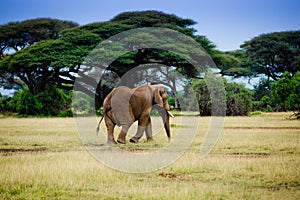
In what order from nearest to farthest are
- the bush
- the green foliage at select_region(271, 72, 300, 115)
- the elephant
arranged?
the elephant, the green foliage at select_region(271, 72, 300, 115), the bush

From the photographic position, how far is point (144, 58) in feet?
114

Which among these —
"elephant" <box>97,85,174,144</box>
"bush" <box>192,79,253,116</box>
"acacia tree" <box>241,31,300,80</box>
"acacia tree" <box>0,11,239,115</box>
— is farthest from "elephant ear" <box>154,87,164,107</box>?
"acacia tree" <box>241,31,300,80</box>

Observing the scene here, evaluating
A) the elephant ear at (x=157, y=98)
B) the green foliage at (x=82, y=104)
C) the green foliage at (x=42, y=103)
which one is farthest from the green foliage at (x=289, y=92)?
the green foliage at (x=42, y=103)

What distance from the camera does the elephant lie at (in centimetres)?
1375

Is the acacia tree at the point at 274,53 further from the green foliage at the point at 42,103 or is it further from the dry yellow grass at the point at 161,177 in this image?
the dry yellow grass at the point at 161,177

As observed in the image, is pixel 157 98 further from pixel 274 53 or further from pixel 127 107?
pixel 274 53

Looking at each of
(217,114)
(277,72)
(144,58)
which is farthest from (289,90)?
(277,72)

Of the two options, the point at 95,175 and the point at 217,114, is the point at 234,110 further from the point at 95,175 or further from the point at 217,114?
the point at 95,175

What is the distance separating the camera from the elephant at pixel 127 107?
1375 centimetres

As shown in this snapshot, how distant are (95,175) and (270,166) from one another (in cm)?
349

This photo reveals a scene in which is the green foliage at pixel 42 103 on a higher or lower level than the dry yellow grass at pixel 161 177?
higher

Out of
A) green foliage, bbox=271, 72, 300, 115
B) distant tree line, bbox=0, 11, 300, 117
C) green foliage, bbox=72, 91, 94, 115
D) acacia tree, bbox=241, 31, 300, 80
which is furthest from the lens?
acacia tree, bbox=241, 31, 300, 80

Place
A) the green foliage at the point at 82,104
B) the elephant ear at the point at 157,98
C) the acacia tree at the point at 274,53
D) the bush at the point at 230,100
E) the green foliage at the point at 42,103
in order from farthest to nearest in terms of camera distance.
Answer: the acacia tree at the point at 274,53
the green foliage at the point at 82,104
the green foliage at the point at 42,103
the bush at the point at 230,100
the elephant ear at the point at 157,98

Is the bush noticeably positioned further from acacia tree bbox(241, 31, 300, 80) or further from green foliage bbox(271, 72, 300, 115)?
acacia tree bbox(241, 31, 300, 80)
